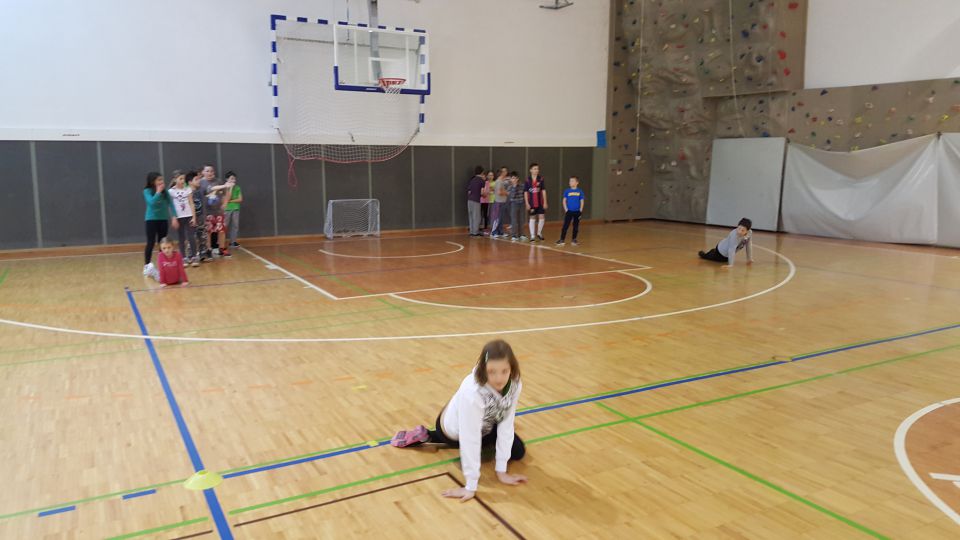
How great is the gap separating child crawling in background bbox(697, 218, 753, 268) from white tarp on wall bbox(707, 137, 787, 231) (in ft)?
20.8

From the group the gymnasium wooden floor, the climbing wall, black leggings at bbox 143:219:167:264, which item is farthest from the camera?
the climbing wall

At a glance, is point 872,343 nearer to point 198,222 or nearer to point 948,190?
point 948,190

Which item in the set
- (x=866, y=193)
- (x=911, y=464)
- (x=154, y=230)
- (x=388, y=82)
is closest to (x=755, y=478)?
(x=911, y=464)

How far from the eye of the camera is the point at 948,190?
47.3 feet

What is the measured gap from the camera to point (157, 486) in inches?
155

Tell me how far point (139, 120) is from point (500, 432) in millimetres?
13139

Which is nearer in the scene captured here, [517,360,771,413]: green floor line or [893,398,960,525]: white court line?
[893,398,960,525]: white court line

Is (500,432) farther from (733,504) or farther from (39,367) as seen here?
(39,367)

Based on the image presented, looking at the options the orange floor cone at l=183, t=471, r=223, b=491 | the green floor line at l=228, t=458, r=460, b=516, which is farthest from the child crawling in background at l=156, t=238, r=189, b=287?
the green floor line at l=228, t=458, r=460, b=516

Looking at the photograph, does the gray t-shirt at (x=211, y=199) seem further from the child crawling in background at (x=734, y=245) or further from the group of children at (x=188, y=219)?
the child crawling in background at (x=734, y=245)

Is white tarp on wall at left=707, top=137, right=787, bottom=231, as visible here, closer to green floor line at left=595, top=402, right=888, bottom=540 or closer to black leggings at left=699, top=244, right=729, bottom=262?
black leggings at left=699, top=244, right=729, bottom=262

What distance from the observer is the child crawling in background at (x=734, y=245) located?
11.7 metres

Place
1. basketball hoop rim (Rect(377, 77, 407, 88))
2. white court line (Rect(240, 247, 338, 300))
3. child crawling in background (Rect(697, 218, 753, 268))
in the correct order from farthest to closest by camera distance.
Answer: basketball hoop rim (Rect(377, 77, 407, 88)) < child crawling in background (Rect(697, 218, 753, 268)) < white court line (Rect(240, 247, 338, 300))

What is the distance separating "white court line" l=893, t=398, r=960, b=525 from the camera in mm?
3664
